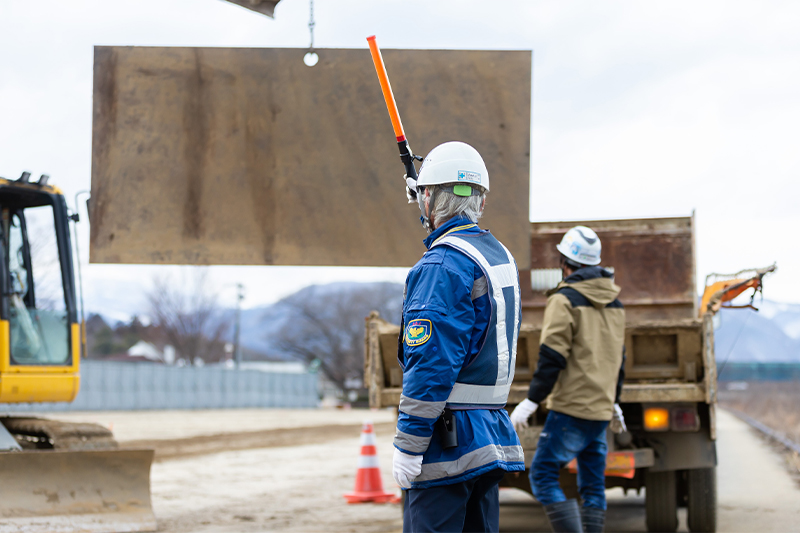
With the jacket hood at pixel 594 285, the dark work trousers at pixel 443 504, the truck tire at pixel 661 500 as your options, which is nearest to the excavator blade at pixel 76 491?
the jacket hood at pixel 594 285

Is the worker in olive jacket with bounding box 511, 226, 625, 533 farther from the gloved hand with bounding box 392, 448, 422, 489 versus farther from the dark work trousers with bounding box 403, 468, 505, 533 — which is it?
the gloved hand with bounding box 392, 448, 422, 489

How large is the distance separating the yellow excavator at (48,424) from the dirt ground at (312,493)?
0.69 meters

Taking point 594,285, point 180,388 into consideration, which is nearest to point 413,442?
point 594,285

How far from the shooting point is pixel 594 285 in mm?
5621

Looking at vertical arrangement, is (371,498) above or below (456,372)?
below

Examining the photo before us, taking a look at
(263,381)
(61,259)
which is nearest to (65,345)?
(61,259)

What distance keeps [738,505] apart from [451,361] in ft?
24.7

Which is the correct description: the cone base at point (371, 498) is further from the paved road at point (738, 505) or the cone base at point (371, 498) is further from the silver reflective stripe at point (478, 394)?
the silver reflective stripe at point (478, 394)

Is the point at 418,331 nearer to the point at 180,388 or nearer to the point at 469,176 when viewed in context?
the point at 469,176

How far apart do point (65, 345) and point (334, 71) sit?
4.43 metres

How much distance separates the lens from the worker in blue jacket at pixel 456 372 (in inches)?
116

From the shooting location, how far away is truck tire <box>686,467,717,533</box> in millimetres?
6988

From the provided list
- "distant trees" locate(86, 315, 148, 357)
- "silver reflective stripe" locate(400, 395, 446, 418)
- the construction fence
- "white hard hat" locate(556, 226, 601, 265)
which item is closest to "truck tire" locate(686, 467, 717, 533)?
"white hard hat" locate(556, 226, 601, 265)

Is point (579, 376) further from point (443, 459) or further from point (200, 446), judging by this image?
point (200, 446)
